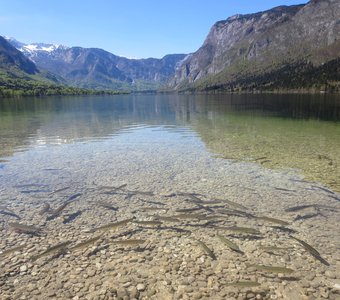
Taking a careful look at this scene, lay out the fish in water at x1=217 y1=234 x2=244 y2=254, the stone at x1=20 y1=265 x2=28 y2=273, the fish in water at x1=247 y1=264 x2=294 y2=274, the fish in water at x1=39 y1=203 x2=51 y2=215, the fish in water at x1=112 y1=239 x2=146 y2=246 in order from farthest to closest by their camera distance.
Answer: the fish in water at x1=39 y1=203 x2=51 y2=215
the fish in water at x1=112 y1=239 x2=146 y2=246
the fish in water at x1=217 y1=234 x2=244 y2=254
the stone at x1=20 y1=265 x2=28 y2=273
the fish in water at x1=247 y1=264 x2=294 y2=274

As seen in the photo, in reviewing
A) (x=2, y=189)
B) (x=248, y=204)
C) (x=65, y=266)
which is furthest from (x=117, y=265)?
(x=2, y=189)

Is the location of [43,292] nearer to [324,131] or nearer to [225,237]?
[225,237]

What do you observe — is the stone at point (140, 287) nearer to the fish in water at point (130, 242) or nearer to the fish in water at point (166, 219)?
the fish in water at point (130, 242)

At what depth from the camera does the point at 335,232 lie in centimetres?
1423

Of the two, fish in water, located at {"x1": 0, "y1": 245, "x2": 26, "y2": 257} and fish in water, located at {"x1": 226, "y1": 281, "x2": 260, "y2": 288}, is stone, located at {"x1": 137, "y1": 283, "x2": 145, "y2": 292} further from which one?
fish in water, located at {"x1": 0, "y1": 245, "x2": 26, "y2": 257}

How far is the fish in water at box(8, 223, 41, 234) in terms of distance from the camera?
14.4m

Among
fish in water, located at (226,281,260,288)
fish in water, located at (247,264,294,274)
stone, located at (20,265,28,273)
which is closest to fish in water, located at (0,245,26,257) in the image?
stone, located at (20,265,28,273)

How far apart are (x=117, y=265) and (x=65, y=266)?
6.91ft

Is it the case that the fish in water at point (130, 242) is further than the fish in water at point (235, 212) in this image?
No

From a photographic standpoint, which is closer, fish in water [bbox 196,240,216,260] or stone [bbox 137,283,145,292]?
stone [bbox 137,283,145,292]

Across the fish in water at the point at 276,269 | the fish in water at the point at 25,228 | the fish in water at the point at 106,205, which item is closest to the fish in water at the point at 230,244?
the fish in water at the point at 276,269

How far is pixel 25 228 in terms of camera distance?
14664 millimetres

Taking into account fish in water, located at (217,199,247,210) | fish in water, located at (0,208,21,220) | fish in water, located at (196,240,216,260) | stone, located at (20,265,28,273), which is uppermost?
fish in water, located at (0,208,21,220)

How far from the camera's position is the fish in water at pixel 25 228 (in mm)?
14449
